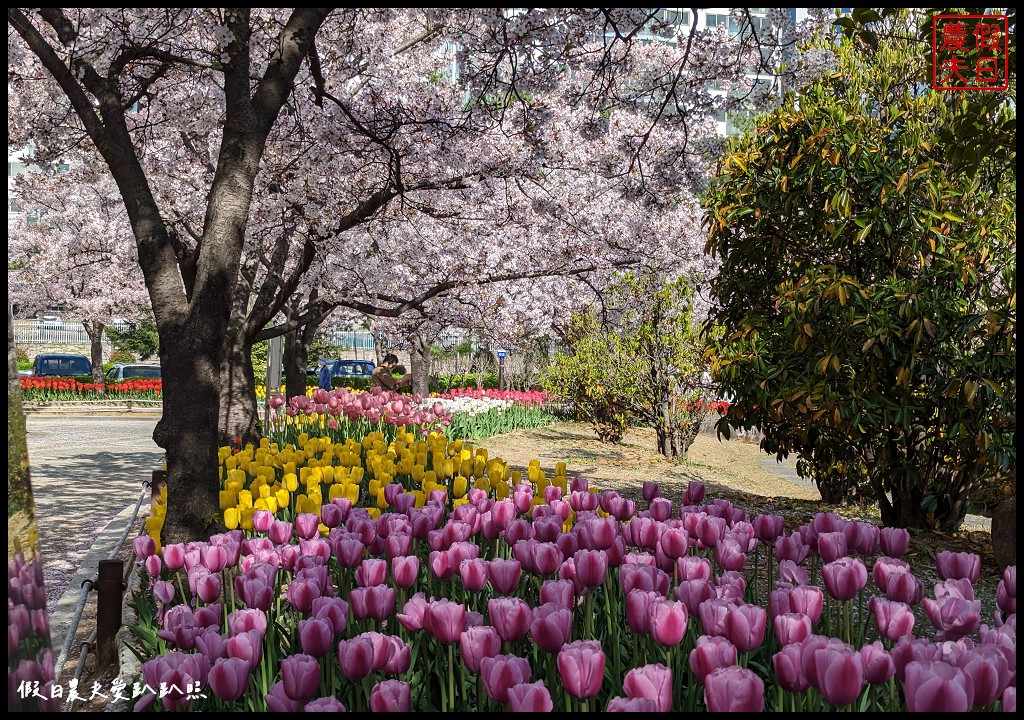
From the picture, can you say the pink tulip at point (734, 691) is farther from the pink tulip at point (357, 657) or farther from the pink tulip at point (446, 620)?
the pink tulip at point (357, 657)

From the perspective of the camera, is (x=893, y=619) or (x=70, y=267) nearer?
(x=893, y=619)

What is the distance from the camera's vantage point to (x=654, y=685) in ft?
5.38

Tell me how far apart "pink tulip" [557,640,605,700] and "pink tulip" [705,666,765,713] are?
0.77ft

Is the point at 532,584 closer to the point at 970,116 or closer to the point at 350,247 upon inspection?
the point at 970,116

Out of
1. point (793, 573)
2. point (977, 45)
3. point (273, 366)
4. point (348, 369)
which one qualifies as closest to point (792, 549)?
point (793, 573)

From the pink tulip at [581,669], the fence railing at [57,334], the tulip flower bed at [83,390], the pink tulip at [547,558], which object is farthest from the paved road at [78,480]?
the fence railing at [57,334]

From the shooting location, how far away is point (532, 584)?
305cm

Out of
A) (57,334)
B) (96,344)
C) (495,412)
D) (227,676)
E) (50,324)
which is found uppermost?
(50,324)

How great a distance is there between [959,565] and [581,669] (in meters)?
1.45

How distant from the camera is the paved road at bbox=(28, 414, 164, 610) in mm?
6611

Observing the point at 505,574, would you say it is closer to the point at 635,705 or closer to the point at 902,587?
the point at 635,705

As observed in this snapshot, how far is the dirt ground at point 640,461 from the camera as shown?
10.3 m

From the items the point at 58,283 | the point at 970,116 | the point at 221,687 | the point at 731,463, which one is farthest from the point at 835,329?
the point at 58,283

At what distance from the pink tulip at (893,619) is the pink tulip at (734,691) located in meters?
0.63
